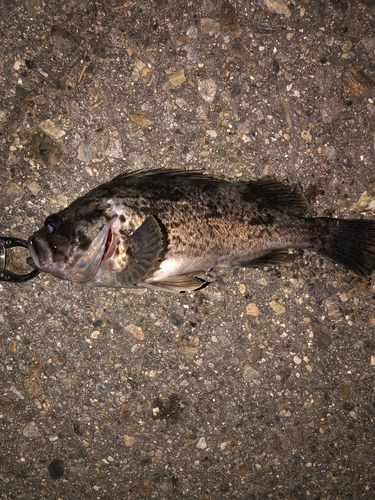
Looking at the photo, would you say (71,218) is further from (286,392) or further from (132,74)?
(286,392)

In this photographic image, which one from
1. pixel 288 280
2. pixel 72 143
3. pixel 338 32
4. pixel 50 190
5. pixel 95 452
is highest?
pixel 338 32

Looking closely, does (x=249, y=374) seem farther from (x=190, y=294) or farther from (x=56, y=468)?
(x=56, y=468)

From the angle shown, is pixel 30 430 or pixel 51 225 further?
pixel 30 430

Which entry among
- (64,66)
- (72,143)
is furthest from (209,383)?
(64,66)

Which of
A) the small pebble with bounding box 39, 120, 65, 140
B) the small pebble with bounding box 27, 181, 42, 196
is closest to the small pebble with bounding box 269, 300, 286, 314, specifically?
the small pebble with bounding box 27, 181, 42, 196

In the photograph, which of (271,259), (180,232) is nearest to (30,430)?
(180,232)

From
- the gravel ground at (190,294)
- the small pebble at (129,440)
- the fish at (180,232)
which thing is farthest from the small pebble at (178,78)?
the small pebble at (129,440)

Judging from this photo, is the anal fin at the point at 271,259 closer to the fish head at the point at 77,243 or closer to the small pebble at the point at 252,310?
the small pebble at the point at 252,310

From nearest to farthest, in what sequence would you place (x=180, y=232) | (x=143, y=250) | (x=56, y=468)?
(x=143, y=250) < (x=180, y=232) < (x=56, y=468)
